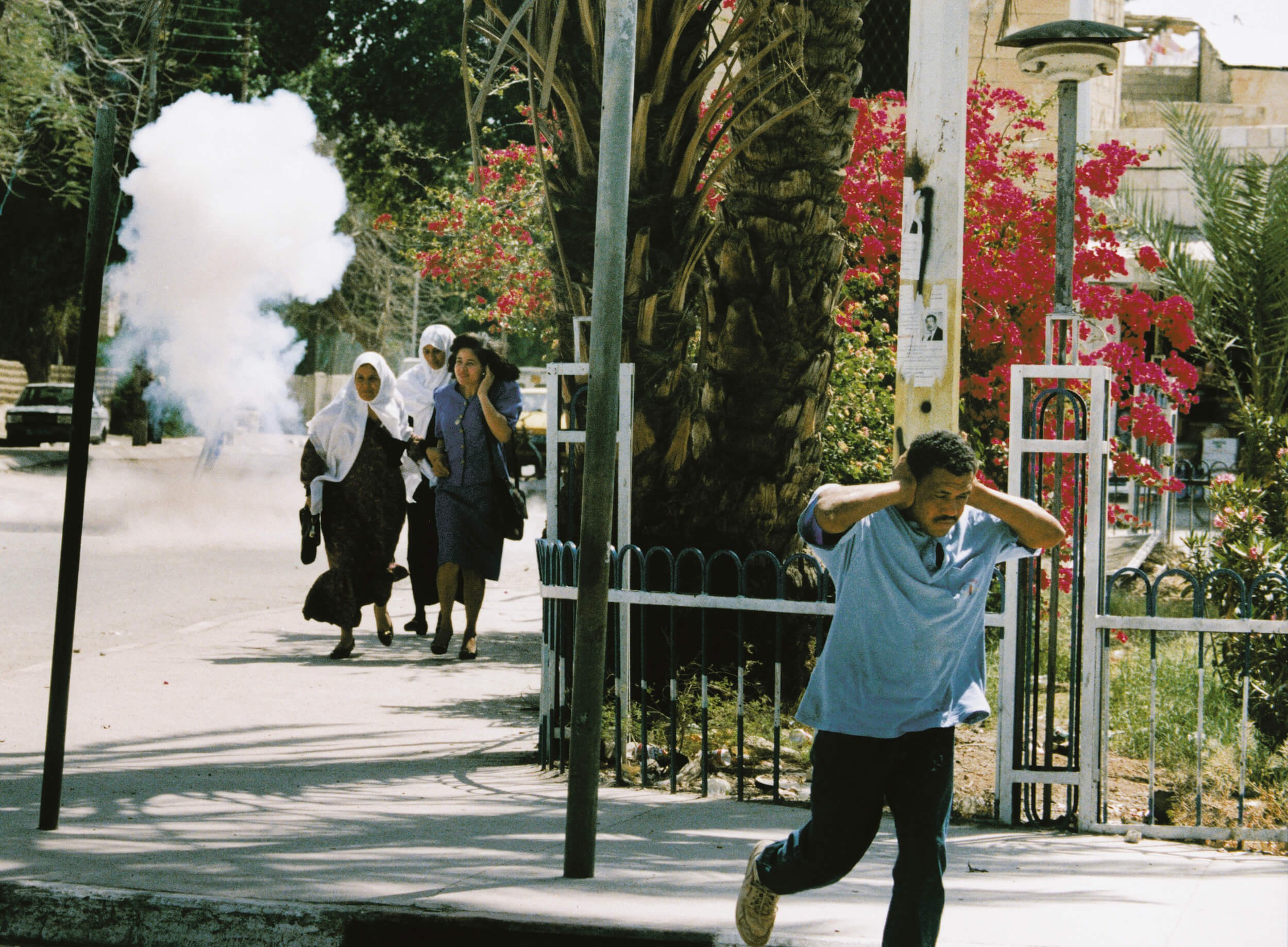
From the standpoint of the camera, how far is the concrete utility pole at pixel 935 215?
5891mm

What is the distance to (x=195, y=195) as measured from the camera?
77.8 feet

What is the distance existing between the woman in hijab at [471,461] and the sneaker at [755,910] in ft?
16.5

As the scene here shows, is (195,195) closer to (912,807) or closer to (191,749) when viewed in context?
(191,749)

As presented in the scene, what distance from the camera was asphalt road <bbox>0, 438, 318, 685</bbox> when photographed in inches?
408

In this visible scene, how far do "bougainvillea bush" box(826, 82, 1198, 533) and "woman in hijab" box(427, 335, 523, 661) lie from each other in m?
2.03

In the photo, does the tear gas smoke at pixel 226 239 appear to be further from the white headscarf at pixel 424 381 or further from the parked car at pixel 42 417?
the white headscarf at pixel 424 381

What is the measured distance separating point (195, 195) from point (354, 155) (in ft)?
12.7

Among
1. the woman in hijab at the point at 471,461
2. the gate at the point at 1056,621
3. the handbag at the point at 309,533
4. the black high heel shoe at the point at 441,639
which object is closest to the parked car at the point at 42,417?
the handbag at the point at 309,533

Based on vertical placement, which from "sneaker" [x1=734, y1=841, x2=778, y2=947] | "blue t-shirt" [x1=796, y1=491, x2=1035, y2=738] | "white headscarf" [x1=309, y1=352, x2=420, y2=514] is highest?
"white headscarf" [x1=309, y1=352, x2=420, y2=514]

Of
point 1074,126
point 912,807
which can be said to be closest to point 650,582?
point 1074,126

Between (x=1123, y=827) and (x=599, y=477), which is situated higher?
(x=599, y=477)

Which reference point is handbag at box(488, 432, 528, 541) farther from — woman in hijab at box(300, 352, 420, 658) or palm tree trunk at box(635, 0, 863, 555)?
palm tree trunk at box(635, 0, 863, 555)

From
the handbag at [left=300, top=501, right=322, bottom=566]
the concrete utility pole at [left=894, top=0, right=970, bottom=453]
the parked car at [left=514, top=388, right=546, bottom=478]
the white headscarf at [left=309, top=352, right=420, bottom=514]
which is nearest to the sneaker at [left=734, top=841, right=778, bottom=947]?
the concrete utility pole at [left=894, top=0, right=970, bottom=453]

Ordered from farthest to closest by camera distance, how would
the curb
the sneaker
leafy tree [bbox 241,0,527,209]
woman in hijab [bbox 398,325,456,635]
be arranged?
leafy tree [bbox 241,0,527,209] < woman in hijab [bbox 398,325,456,635] < the curb < the sneaker
